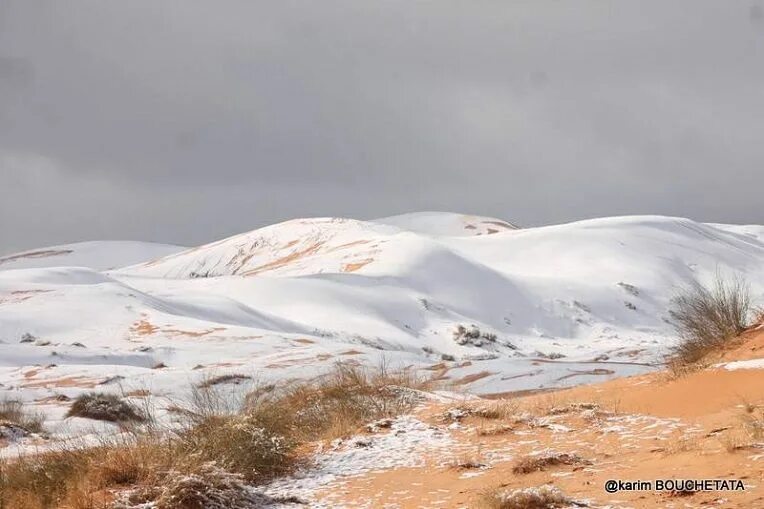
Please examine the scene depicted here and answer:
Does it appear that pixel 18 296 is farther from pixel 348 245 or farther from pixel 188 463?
pixel 188 463

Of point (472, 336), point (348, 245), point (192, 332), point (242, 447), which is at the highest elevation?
point (348, 245)

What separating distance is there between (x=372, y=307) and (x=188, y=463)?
6097 cm

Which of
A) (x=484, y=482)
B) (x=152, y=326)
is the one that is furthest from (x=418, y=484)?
(x=152, y=326)

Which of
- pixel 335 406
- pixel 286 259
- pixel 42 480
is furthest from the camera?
pixel 286 259

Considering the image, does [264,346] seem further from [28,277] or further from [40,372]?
[28,277]

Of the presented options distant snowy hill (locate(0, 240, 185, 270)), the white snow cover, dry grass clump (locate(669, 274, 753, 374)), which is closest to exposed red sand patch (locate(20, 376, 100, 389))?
the white snow cover

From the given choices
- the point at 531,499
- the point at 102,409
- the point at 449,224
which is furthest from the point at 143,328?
the point at 449,224

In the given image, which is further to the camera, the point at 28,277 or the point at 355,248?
the point at 355,248

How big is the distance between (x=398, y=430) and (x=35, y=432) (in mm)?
8414

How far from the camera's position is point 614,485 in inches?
260

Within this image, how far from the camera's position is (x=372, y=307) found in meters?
68.5

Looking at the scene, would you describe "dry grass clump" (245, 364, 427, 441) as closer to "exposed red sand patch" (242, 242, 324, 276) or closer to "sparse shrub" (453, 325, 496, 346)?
"sparse shrub" (453, 325, 496, 346)

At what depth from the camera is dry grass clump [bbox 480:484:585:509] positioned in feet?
20.2

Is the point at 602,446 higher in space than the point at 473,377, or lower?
higher
